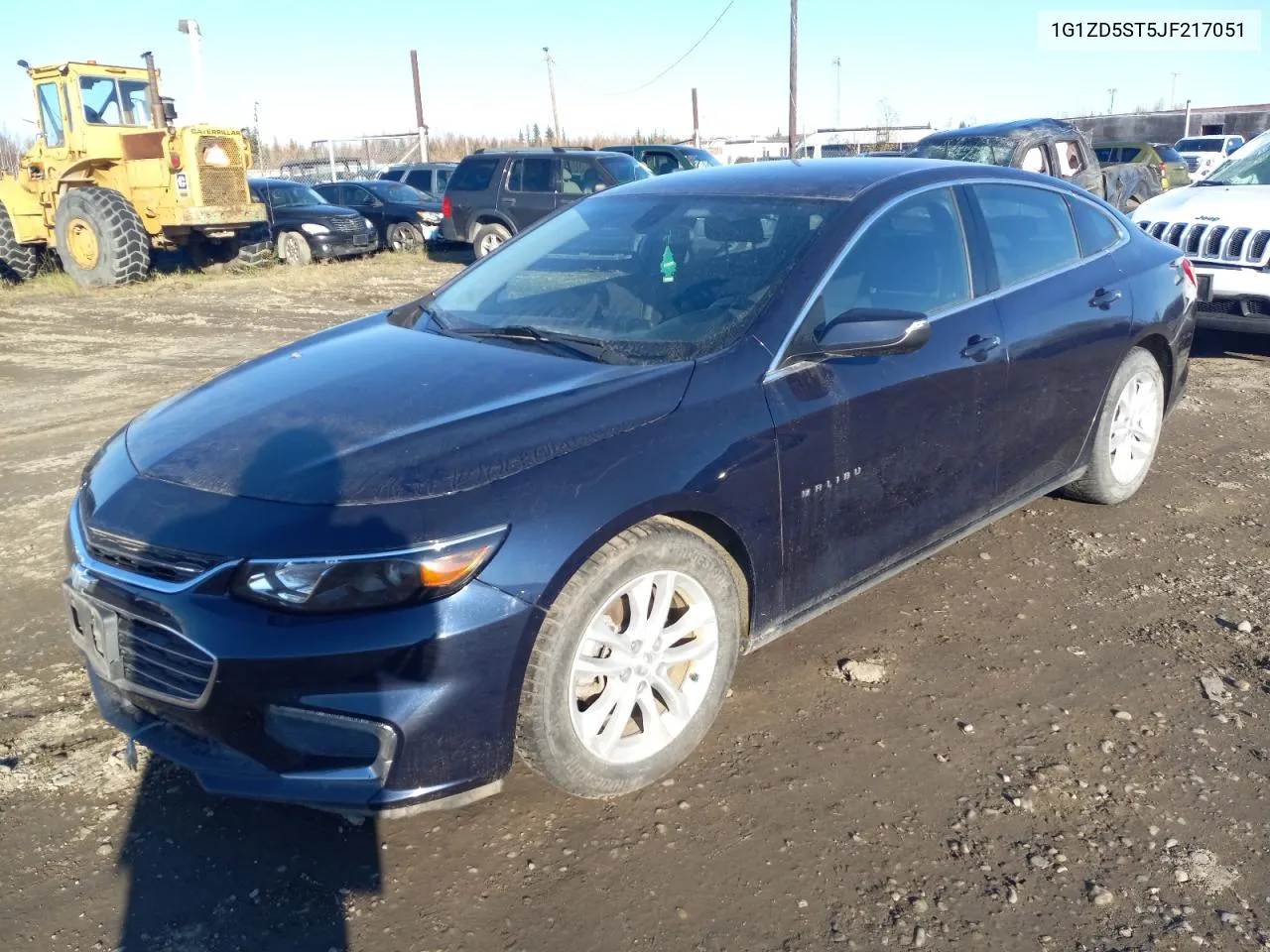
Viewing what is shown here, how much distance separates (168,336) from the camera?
34.8 feet

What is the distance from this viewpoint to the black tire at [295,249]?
1658 centimetres

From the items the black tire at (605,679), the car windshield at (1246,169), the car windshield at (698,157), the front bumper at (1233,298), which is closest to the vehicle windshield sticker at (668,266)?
the black tire at (605,679)

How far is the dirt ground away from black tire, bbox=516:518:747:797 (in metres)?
0.12

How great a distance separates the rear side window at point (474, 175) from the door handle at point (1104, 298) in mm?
12454

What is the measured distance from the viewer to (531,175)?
1540 cm

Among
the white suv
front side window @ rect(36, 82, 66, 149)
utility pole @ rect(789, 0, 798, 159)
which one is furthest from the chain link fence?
the white suv

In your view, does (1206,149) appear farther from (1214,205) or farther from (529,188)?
(1214,205)

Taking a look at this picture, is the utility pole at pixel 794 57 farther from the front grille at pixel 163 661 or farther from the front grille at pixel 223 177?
the front grille at pixel 163 661

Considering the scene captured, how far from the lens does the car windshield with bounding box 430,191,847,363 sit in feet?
10.6

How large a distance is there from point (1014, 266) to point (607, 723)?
2474mm

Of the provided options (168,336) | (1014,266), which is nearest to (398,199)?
(168,336)

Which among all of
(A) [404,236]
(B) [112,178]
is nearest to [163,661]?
(B) [112,178]

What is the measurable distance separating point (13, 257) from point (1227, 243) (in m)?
15.2

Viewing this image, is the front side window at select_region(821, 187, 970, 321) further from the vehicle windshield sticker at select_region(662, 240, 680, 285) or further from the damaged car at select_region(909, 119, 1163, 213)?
the damaged car at select_region(909, 119, 1163, 213)
